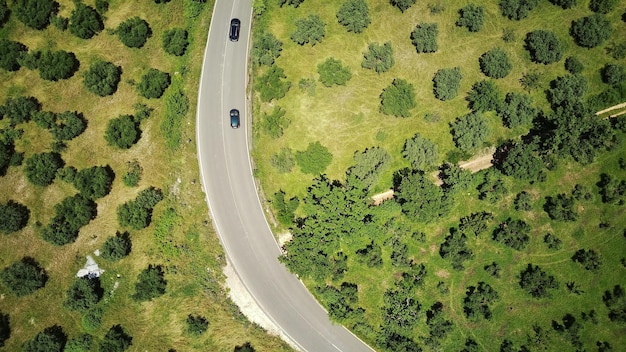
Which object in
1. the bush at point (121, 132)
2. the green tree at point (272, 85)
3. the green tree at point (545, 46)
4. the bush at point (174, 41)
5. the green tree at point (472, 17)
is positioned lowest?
the green tree at point (545, 46)

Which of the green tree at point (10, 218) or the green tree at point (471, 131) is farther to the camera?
the green tree at point (471, 131)

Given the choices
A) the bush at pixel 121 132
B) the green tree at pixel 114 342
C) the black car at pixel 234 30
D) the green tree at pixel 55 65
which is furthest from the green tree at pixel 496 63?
the green tree at pixel 114 342

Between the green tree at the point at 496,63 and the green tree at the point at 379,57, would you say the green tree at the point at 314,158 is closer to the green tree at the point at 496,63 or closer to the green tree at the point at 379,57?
the green tree at the point at 379,57

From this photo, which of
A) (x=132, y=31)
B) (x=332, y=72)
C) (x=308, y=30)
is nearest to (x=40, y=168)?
(x=132, y=31)

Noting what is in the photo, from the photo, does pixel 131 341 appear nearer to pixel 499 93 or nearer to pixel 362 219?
pixel 362 219

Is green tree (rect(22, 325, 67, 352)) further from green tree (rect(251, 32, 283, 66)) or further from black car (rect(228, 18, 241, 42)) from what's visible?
black car (rect(228, 18, 241, 42))
